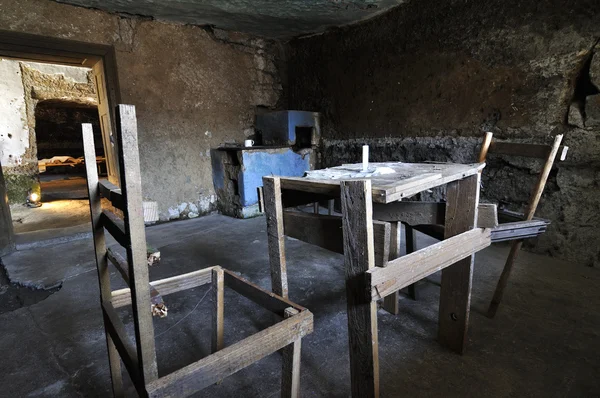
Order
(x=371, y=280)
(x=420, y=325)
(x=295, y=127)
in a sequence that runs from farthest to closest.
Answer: (x=295, y=127) → (x=420, y=325) → (x=371, y=280)

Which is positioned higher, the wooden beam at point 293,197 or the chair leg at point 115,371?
the wooden beam at point 293,197

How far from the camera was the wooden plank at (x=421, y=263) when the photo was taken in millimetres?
1095

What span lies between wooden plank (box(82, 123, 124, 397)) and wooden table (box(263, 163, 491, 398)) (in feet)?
2.21

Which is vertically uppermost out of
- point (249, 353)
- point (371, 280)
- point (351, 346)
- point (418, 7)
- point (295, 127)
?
point (418, 7)

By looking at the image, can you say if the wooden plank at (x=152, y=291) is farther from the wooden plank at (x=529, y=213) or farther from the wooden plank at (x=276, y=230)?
the wooden plank at (x=529, y=213)

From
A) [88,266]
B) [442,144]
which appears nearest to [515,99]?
[442,144]

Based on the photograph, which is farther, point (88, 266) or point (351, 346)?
point (88, 266)

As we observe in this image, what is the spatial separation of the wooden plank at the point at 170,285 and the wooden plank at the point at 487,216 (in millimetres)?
1346

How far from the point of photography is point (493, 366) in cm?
151

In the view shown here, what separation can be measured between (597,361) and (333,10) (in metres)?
4.14

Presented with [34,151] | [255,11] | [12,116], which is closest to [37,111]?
[34,151]

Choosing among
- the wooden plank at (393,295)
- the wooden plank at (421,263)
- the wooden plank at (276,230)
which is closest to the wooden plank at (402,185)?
the wooden plank at (421,263)

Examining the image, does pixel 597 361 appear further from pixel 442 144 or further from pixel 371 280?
pixel 442 144

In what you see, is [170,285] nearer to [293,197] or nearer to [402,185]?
[293,197]
